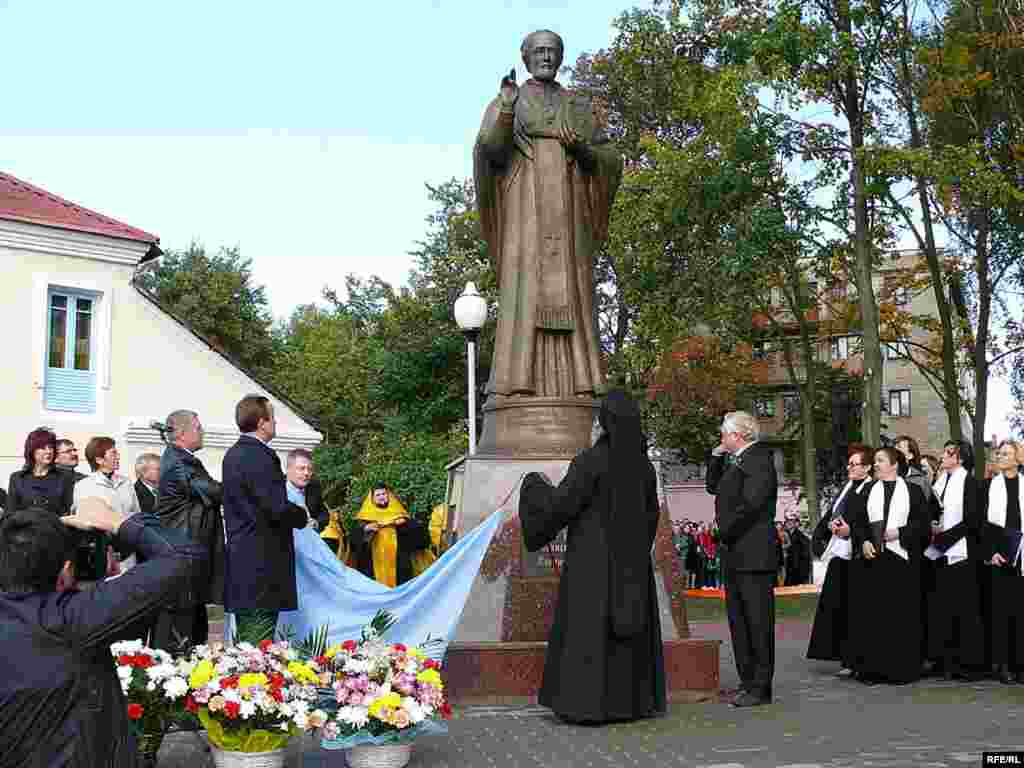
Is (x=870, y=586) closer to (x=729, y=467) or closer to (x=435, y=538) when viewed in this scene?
(x=729, y=467)

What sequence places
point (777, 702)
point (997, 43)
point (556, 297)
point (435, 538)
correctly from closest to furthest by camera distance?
point (777, 702), point (556, 297), point (435, 538), point (997, 43)

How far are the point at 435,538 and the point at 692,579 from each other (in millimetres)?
19771

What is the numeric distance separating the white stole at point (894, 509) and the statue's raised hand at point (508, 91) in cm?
443

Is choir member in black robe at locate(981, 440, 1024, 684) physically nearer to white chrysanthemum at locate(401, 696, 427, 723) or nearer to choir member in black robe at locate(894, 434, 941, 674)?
choir member in black robe at locate(894, 434, 941, 674)

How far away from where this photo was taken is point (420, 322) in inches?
1531

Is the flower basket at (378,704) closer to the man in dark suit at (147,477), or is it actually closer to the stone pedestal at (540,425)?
the stone pedestal at (540,425)

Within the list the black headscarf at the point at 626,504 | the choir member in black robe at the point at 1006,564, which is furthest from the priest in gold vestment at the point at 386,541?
the black headscarf at the point at 626,504

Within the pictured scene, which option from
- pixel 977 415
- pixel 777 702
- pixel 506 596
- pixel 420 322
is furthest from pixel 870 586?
pixel 420 322

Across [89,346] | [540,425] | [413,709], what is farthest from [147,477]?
[89,346]

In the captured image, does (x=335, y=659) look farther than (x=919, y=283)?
No

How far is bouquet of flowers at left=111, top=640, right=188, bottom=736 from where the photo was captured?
646 cm

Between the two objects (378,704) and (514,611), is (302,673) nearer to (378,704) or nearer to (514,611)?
(378,704)

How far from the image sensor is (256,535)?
7879 millimetres

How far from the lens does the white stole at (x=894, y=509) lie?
36.0ft
